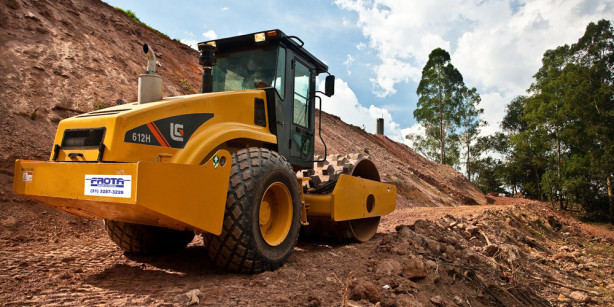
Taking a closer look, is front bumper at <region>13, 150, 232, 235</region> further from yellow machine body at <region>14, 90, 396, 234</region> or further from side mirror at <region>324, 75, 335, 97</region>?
side mirror at <region>324, 75, 335, 97</region>

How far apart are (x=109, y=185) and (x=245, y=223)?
1.17 metres

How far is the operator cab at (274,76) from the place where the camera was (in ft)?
16.0

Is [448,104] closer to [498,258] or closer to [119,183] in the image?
[498,258]

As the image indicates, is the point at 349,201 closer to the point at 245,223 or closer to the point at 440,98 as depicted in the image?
the point at 245,223

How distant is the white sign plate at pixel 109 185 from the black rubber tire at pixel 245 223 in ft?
3.01

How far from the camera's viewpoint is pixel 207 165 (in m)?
3.48

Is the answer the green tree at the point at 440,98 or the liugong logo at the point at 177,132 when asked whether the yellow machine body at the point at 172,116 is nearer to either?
the liugong logo at the point at 177,132

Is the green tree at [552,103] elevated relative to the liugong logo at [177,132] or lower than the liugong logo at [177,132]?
elevated

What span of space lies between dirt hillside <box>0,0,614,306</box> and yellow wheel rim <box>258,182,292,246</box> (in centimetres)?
35

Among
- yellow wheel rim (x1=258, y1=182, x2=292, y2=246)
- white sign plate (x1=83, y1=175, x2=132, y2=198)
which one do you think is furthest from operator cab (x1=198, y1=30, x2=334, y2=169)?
white sign plate (x1=83, y1=175, x2=132, y2=198)

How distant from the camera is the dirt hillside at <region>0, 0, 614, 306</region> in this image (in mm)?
3404

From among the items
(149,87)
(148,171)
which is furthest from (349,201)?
(148,171)

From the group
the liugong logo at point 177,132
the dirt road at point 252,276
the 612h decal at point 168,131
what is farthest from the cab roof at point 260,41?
Result: the dirt road at point 252,276

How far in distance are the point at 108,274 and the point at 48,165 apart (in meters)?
1.19
